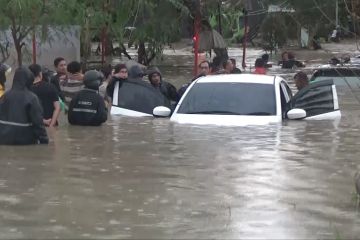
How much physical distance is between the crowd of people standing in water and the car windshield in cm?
133

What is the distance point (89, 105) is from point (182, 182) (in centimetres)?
429

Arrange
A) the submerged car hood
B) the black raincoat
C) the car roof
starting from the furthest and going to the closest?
the car roof < the black raincoat < the submerged car hood

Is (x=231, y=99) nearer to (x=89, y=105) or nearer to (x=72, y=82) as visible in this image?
(x=89, y=105)

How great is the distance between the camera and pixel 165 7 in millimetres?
30484

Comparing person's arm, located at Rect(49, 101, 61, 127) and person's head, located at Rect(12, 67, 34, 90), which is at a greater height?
person's head, located at Rect(12, 67, 34, 90)

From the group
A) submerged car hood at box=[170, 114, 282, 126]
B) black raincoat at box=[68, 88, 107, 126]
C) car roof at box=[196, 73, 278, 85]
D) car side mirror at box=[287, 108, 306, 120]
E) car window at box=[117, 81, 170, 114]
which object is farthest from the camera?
car window at box=[117, 81, 170, 114]

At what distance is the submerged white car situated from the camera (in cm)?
1255

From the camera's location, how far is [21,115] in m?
11.1

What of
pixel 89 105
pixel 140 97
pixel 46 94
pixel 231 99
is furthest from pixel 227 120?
pixel 46 94

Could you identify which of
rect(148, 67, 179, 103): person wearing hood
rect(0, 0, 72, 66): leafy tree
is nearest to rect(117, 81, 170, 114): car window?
rect(148, 67, 179, 103): person wearing hood

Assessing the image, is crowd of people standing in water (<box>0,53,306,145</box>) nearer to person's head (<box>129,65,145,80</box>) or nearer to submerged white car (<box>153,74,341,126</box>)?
person's head (<box>129,65,145,80</box>)

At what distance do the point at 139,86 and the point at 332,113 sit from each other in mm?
3023

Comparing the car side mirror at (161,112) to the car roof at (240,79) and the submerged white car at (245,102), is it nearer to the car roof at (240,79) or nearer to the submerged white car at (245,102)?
the submerged white car at (245,102)

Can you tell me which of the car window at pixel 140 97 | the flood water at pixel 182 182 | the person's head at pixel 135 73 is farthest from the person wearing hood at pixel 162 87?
the flood water at pixel 182 182
